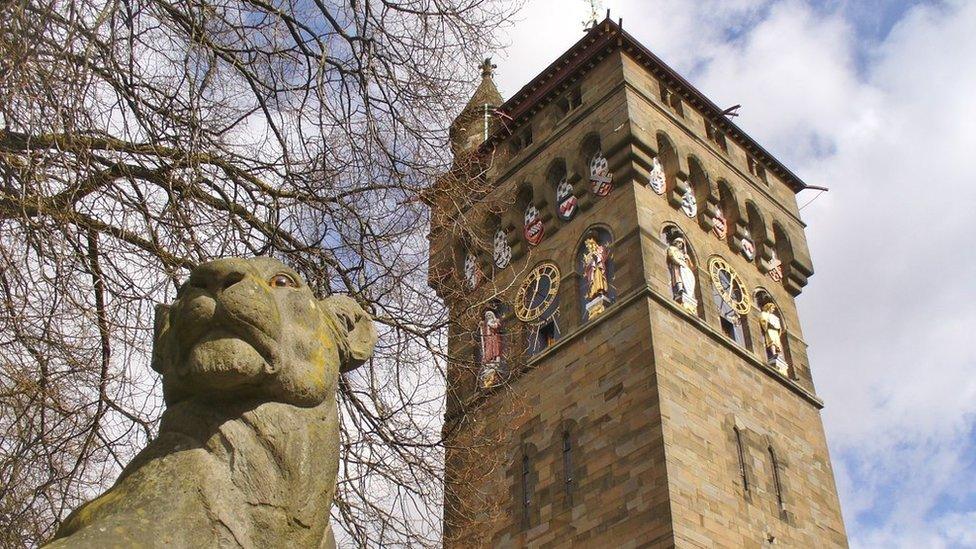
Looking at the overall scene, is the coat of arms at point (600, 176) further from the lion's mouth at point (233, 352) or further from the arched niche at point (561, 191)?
the lion's mouth at point (233, 352)

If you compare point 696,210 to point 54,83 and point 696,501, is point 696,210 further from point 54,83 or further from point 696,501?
point 54,83

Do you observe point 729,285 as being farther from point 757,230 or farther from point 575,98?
point 575,98

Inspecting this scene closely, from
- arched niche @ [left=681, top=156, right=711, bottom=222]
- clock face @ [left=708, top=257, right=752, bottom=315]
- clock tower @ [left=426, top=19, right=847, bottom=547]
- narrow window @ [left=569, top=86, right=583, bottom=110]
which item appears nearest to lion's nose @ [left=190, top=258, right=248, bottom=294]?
clock tower @ [left=426, top=19, right=847, bottom=547]

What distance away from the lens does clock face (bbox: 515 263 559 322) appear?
1786 cm

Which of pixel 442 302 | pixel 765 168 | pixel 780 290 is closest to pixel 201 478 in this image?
pixel 442 302

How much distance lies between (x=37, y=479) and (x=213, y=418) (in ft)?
17.2

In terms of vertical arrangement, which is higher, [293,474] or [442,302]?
[442,302]

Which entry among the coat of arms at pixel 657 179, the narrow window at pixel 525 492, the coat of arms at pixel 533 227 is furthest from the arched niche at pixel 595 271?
the narrow window at pixel 525 492

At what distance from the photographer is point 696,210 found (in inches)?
736

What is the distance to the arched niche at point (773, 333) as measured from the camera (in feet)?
59.8

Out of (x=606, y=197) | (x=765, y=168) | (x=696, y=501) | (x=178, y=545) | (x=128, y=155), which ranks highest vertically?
(x=765, y=168)

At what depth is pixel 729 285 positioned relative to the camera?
1827 cm

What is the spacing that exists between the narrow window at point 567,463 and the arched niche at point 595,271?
2.11 m

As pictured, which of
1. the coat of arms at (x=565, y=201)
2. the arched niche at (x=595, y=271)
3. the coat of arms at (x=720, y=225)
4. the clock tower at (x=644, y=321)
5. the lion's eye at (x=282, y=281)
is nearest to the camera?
the lion's eye at (x=282, y=281)
